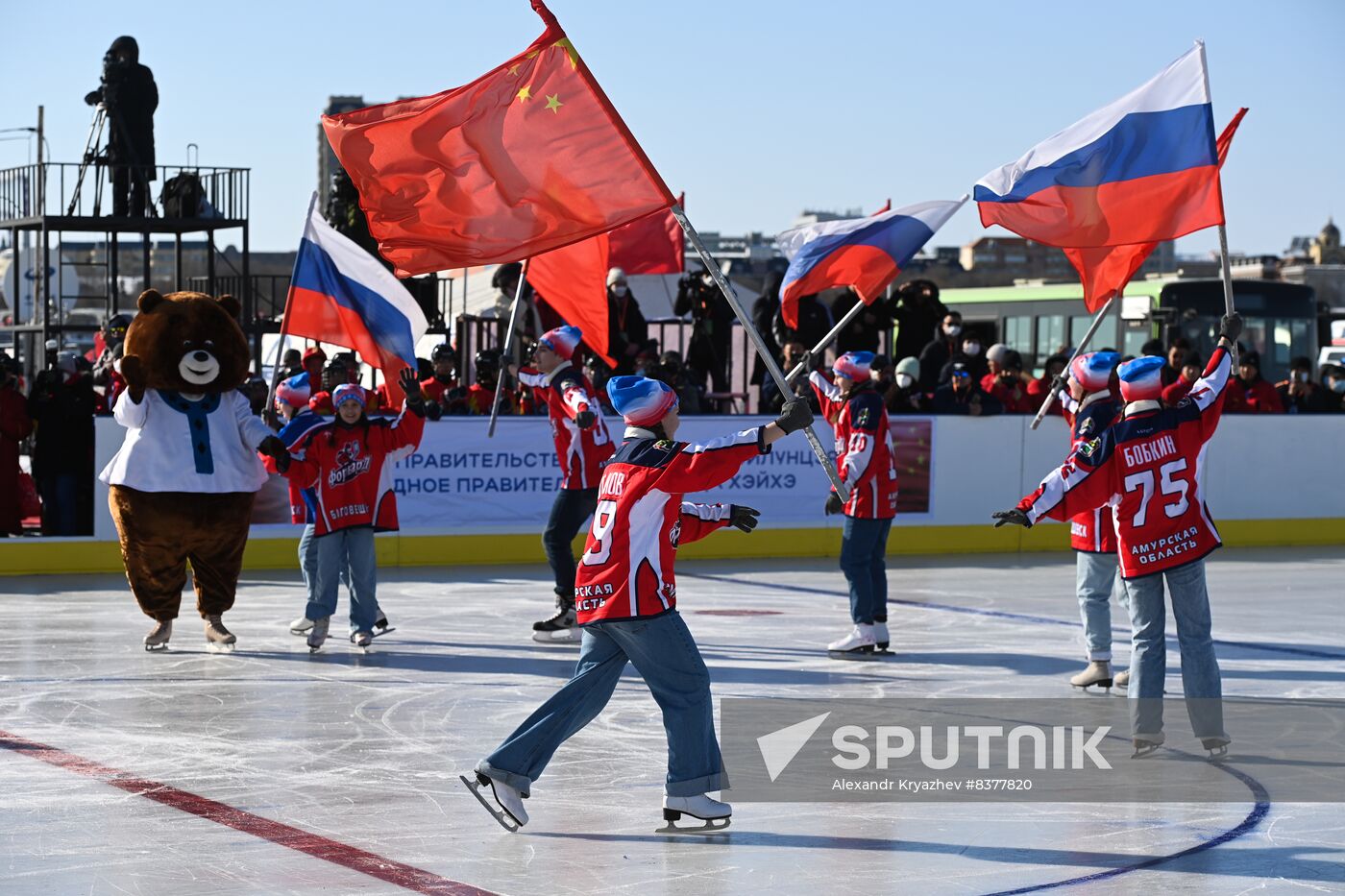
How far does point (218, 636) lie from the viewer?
36.3 feet

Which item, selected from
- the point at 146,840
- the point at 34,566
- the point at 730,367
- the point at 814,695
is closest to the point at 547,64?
the point at 814,695

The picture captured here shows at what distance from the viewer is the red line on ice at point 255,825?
5.90 m

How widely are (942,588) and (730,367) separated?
19.0 ft

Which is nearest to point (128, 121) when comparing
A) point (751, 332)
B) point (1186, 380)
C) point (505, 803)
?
point (1186, 380)

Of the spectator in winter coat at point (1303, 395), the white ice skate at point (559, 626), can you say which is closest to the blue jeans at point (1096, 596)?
the white ice skate at point (559, 626)

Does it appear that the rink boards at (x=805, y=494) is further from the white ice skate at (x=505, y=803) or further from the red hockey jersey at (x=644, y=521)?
the white ice skate at (x=505, y=803)

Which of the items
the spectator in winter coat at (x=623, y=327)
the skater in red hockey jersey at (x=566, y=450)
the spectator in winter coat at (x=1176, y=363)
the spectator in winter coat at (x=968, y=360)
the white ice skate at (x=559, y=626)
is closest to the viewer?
the skater in red hockey jersey at (x=566, y=450)

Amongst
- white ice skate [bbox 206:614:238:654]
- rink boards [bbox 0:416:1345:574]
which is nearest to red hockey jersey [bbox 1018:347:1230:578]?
white ice skate [bbox 206:614:238:654]

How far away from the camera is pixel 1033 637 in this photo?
1211 cm

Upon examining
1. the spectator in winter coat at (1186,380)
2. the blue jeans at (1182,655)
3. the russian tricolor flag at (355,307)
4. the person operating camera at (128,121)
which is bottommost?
the blue jeans at (1182,655)

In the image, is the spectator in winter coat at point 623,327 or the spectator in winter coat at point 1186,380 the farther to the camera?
the spectator in winter coat at point 1186,380

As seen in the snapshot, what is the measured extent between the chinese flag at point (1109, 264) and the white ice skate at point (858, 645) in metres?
2.29

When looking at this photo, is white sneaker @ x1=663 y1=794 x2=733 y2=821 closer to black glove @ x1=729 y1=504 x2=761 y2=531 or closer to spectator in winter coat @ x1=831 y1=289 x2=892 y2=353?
black glove @ x1=729 y1=504 x2=761 y2=531

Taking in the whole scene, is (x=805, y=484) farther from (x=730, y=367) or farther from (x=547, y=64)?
(x=547, y=64)
